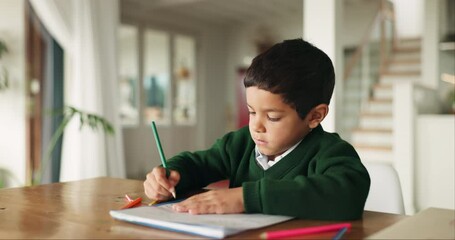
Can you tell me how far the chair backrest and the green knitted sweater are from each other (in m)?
0.28

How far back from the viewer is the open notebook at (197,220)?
0.69 metres

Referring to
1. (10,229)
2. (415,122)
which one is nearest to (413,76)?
(415,122)

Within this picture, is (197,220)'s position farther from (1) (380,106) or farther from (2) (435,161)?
(1) (380,106)

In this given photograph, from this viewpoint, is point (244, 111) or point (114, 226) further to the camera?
point (244, 111)

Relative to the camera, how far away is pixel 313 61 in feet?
3.09

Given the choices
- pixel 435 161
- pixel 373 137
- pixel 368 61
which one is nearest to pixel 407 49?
pixel 368 61

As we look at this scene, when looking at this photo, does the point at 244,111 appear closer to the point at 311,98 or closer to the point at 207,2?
the point at 207,2

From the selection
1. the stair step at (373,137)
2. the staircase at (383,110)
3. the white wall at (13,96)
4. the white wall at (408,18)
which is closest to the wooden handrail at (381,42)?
the staircase at (383,110)

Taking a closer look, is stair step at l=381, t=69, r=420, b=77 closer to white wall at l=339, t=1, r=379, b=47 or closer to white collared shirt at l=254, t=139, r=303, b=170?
white wall at l=339, t=1, r=379, b=47

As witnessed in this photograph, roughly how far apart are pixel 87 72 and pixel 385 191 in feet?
11.8

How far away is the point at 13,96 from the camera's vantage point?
169 inches

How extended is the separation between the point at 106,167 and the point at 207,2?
2.84m

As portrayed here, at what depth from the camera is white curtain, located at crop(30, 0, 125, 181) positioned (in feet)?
13.5

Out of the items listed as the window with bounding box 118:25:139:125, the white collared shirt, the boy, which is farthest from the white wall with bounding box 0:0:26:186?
A: the white collared shirt
